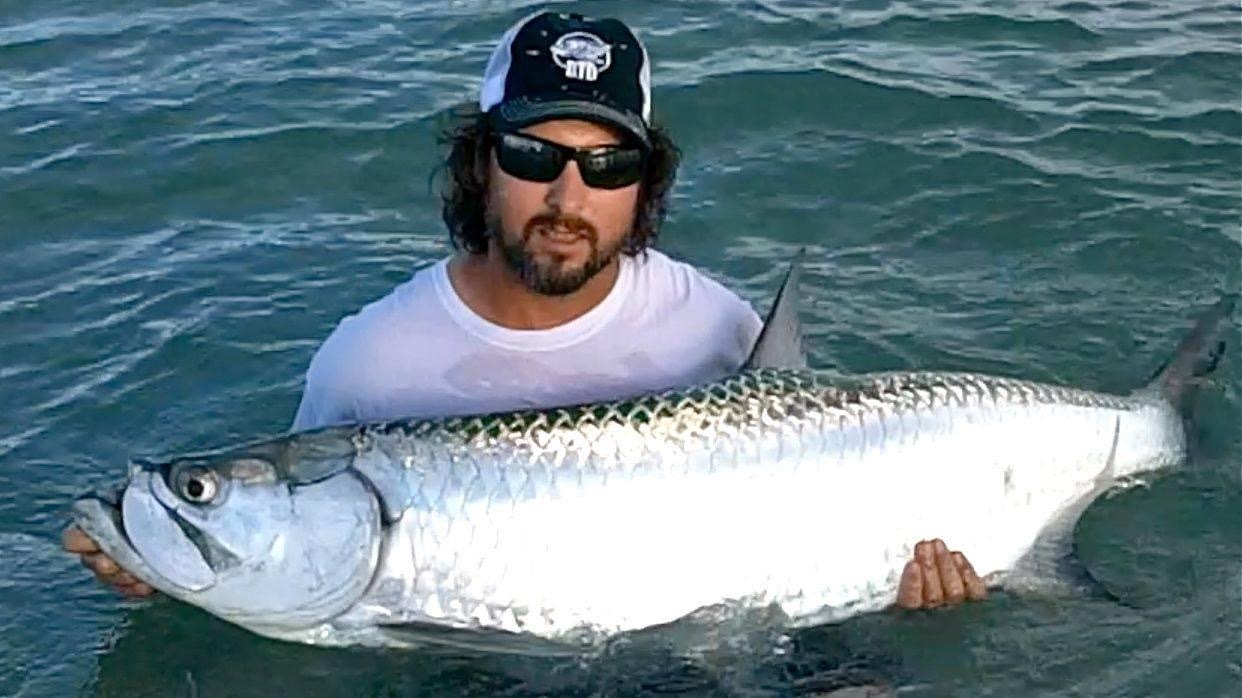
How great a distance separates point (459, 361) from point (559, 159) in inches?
24.9

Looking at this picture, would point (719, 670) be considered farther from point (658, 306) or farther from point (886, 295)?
point (886, 295)

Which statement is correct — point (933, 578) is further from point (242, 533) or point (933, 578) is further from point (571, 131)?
point (242, 533)

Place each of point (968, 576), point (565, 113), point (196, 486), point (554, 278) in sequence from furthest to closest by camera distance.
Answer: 1. point (554, 278)
2. point (565, 113)
3. point (968, 576)
4. point (196, 486)

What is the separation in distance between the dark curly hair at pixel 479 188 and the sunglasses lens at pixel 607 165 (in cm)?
31

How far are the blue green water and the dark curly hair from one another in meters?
1.19

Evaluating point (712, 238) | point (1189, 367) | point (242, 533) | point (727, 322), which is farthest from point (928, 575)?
point (712, 238)

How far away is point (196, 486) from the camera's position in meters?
4.50

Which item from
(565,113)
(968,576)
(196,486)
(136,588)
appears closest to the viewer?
(196,486)

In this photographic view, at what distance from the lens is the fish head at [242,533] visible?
14.8ft

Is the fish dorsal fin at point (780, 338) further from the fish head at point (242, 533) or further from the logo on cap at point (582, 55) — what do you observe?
the fish head at point (242, 533)

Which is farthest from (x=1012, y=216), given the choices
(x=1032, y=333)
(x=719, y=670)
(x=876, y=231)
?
(x=719, y=670)

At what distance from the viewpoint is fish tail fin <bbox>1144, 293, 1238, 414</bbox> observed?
213 inches

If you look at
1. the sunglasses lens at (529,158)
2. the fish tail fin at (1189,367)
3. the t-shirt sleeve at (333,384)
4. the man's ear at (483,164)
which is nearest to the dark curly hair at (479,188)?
the man's ear at (483,164)

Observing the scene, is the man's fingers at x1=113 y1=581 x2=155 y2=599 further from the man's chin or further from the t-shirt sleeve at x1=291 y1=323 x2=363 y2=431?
the man's chin
